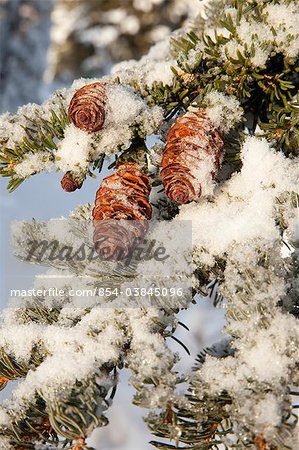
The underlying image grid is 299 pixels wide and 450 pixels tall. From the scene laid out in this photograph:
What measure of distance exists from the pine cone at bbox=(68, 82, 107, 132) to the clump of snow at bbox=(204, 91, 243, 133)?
0.18 m

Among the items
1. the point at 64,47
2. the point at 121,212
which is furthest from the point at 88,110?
the point at 64,47

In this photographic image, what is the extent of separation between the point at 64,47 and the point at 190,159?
6002mm

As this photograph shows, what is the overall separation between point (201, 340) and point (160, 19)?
3155 mm

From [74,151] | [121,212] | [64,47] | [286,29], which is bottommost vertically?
[121,212]

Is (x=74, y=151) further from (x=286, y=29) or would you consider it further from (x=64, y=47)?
(x=64, y=47)

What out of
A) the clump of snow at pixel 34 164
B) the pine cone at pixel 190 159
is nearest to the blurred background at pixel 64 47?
the clump of snow at pixel 34 164

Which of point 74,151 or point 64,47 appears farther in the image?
point 64,47

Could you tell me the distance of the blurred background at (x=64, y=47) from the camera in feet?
16.3

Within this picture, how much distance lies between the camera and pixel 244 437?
611 mm

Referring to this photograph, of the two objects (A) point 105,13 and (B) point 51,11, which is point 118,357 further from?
(B) point 51,11

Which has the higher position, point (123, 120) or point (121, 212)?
point (123, 120)

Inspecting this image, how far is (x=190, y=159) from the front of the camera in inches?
31.9

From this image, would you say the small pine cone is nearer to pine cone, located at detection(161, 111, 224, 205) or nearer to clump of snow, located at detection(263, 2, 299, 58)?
pine cone, located at detection(161, 111, 224, 205)

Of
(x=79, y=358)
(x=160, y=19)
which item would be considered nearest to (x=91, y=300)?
(x=79, y=358)
